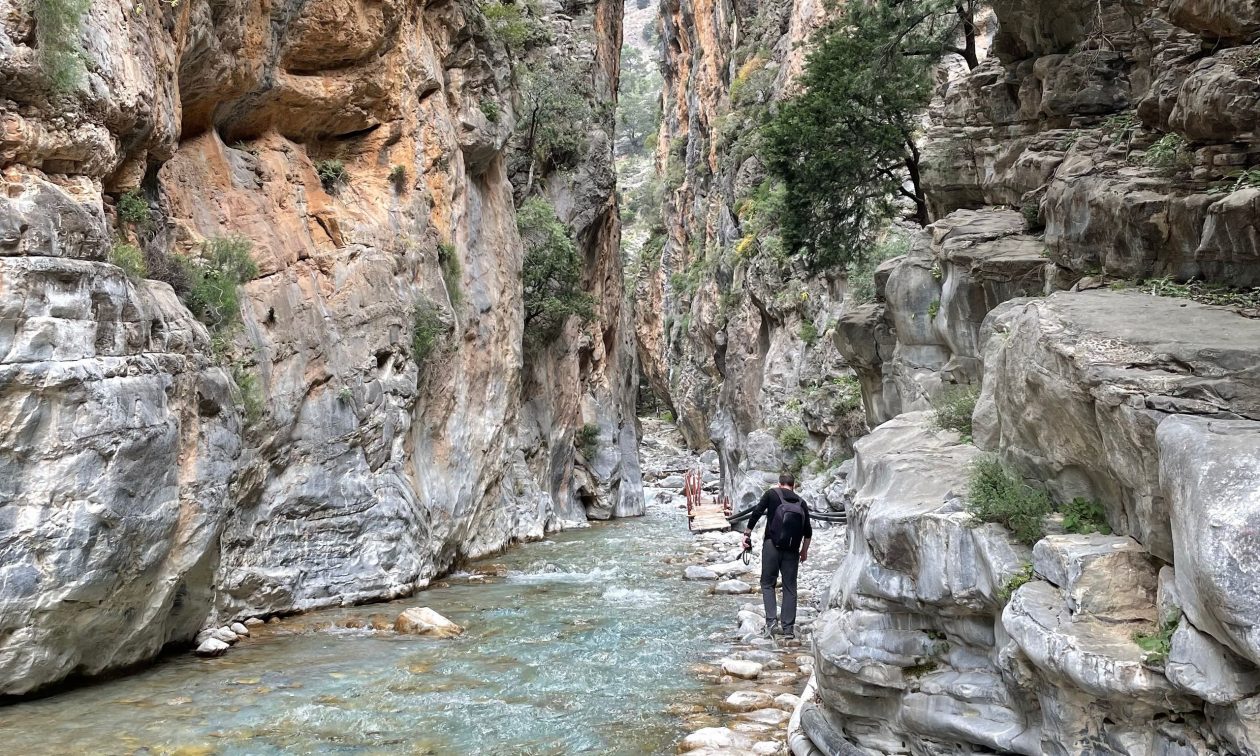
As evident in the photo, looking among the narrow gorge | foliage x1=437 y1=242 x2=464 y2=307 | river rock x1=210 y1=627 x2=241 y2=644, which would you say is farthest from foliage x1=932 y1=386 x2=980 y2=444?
foliage x1=437 y1=242 x2=464 y2=307

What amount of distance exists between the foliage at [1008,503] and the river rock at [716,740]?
2.76m

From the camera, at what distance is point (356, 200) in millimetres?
16562

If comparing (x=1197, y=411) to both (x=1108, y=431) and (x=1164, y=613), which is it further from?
(x=1164, y=613)

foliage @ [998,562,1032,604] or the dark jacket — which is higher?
foliage @ [998,562,1032,604]

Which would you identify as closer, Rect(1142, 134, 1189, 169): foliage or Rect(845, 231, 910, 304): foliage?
Rect(1142, 134, 1189, 169): foliage

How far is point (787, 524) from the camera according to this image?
1040 cm

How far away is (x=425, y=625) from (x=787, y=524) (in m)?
4.82

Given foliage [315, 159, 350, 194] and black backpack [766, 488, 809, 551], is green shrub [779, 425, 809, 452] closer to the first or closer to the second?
foliage [315, 159, 350, 194]

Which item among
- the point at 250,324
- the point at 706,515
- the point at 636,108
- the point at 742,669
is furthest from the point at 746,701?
the point at 636,108

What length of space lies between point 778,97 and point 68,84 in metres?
25.6

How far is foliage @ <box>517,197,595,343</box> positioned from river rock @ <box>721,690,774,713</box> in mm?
19336

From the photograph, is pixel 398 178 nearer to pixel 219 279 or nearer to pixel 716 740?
pixel 219 279

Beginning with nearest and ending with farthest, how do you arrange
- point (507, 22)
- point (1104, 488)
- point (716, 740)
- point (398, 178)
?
point (1104, 488) < point (716, 740) < point (398, 178) < point (507, 22)

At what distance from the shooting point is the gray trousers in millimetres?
10531
